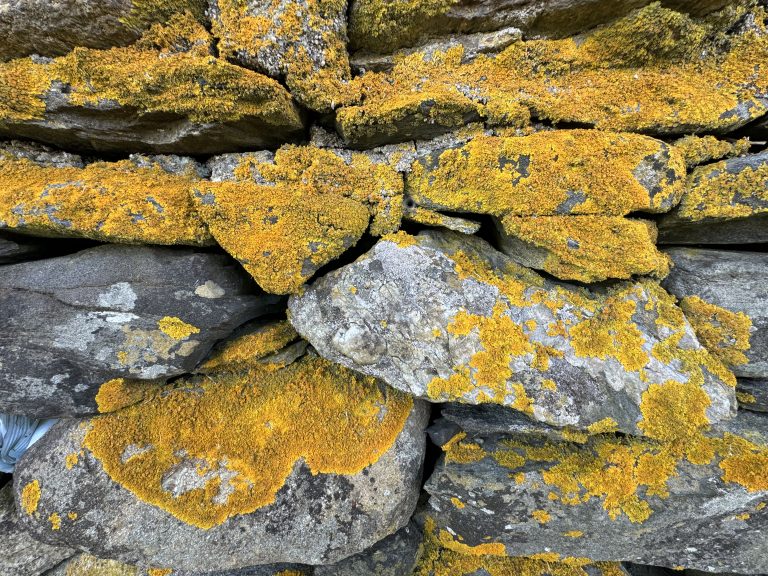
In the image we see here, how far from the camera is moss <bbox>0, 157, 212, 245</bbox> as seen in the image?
111 inches

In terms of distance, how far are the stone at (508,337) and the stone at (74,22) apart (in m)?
2.68

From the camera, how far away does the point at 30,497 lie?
3422 millimetres

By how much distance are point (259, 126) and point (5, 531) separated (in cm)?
599

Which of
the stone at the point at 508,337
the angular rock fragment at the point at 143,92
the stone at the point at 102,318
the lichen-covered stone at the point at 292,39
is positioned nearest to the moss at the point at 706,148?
the stone at the point at 508,337

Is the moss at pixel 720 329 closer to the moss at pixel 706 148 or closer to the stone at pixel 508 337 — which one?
the stone at pixel 508 337

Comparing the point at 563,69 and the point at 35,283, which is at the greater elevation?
the point at 563,69

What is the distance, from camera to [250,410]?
3762 mm

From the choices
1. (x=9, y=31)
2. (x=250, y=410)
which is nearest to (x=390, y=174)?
(x=250, y=410)

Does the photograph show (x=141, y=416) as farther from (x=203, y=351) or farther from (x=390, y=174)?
(x=390, y=174)

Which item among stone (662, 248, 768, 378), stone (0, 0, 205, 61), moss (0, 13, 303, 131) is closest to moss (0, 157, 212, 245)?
moss (0, 13, 303, 131)

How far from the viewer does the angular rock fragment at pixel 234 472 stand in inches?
135

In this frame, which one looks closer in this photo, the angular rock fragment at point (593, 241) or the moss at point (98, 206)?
the moss at point (98, 206)

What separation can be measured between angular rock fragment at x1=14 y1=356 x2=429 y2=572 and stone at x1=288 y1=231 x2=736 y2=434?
956mm

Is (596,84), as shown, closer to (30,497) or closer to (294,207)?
(294,207)
